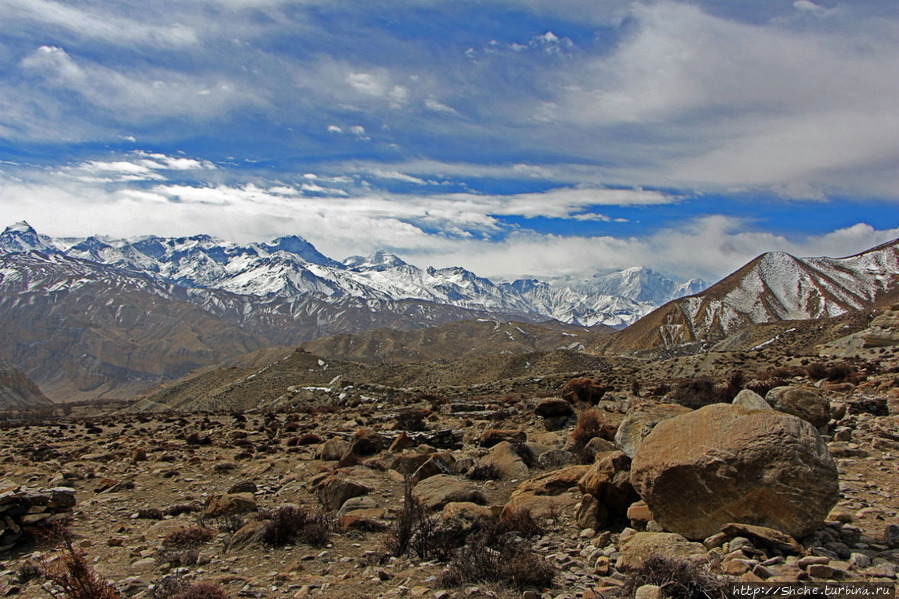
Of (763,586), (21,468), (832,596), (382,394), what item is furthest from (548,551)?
(382,394)

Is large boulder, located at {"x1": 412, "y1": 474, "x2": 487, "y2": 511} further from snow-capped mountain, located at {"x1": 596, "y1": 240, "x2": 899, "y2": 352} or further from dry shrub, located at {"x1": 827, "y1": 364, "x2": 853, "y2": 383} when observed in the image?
snow-capped mountain, located at {"x1": 596, "y1": 240, "x2": 899, "y2": 352}

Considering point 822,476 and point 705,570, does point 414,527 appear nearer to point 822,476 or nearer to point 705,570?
point 705,570

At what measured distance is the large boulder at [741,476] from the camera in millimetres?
6426

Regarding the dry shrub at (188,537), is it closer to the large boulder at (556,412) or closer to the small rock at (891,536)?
the small rock at (891,536)

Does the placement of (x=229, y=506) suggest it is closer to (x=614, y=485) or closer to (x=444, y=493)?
(x=444, y=493)

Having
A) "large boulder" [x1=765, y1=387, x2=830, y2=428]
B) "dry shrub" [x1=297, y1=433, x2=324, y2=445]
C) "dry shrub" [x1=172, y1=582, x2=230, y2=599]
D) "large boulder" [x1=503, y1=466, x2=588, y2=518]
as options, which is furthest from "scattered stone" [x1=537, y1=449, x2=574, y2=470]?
"dry shrub" [x1=297, y1=433, x2=324, y2=445]

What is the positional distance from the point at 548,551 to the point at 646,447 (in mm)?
2354

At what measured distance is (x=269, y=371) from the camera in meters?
85.6

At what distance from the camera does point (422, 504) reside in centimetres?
1048

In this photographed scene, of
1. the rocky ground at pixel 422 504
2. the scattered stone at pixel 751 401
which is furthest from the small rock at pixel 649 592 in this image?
the scattered stone at pixel 751 401

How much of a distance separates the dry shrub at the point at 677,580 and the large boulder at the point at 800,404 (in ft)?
24.4

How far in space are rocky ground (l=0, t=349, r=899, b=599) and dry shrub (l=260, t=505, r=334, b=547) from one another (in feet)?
0.32

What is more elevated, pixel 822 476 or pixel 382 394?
pixel 822 476

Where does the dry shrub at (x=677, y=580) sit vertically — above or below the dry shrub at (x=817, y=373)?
below
